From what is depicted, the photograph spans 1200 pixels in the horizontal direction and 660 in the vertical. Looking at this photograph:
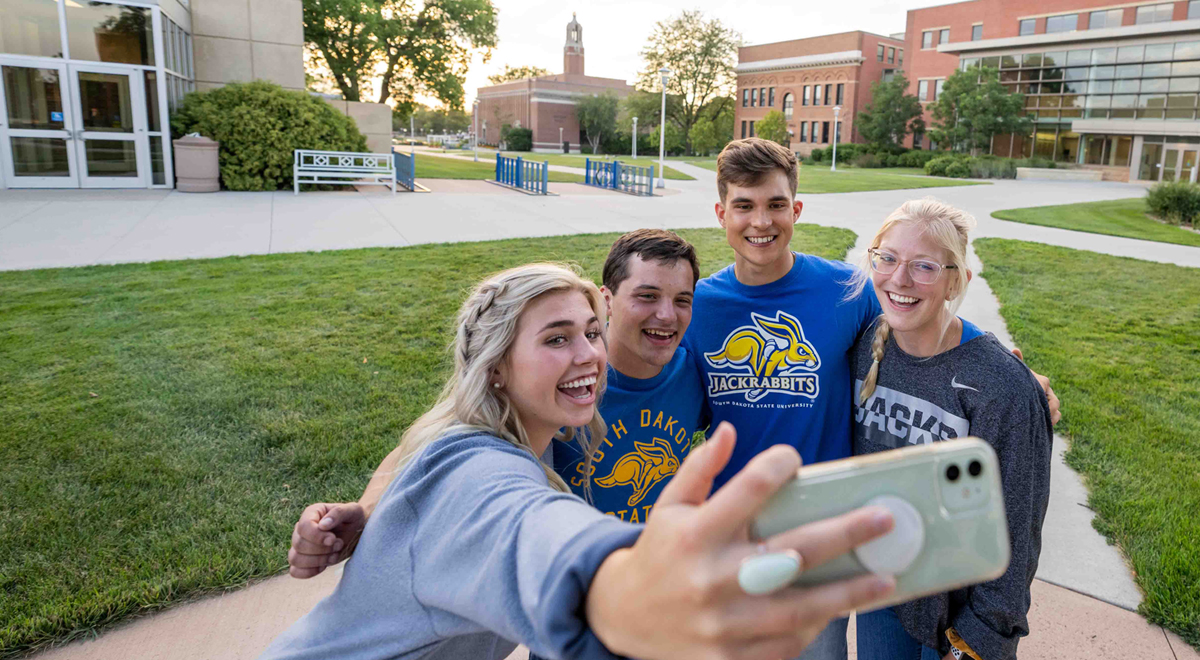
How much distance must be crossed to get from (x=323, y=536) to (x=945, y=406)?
1689mm

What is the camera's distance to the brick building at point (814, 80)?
2509 inches

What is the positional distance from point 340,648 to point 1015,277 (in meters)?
10.5

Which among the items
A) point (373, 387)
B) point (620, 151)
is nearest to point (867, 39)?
point (620, 151)

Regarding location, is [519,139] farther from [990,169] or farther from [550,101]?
[990,169]

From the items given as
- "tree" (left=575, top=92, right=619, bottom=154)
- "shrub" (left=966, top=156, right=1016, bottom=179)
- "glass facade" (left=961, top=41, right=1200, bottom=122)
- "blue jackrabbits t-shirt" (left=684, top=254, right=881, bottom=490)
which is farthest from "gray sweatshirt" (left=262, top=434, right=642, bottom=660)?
"tree" (left=575, top=92, right=619, bottom=154)

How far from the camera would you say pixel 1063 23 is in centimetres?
5047

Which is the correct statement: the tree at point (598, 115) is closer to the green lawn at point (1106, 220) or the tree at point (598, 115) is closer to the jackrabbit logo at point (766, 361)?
the green lawn at point (1106, 220)

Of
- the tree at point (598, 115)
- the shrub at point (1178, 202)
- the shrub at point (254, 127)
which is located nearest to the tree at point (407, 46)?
the shrub at point (254, 127)

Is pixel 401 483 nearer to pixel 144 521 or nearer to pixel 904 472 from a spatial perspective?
pixel 904 472

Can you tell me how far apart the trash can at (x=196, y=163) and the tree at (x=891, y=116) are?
1804 inches

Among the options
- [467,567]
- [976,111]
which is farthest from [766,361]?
[976,111]

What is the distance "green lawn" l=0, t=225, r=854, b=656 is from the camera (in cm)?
329

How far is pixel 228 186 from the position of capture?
17891mm

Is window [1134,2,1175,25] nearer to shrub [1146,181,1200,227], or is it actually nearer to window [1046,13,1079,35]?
window [1046,13,1079,35]
